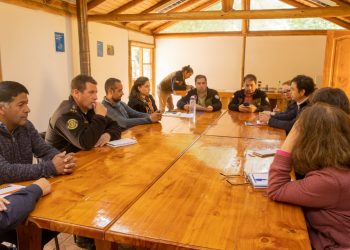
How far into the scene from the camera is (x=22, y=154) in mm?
1727

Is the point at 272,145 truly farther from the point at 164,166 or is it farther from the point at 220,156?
the point at 164,166

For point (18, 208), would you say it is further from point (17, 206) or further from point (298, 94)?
point (298, 94)

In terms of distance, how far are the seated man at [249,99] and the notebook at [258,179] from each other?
2434mm

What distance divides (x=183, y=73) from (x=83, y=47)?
1.73 m

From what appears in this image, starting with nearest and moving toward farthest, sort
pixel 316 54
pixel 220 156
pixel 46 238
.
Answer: pixel 46 238, pixel 220 156, pixel 316 54

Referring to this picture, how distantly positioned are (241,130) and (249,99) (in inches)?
53.9

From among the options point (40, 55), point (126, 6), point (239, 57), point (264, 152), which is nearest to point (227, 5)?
point (126, 6)

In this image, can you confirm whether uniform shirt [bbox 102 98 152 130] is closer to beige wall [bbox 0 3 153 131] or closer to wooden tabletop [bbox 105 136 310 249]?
wooden tabletop [bbox 105 136 310 249]

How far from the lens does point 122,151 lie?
203cm

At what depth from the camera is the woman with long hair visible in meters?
1.14

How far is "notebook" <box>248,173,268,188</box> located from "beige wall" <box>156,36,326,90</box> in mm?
6512

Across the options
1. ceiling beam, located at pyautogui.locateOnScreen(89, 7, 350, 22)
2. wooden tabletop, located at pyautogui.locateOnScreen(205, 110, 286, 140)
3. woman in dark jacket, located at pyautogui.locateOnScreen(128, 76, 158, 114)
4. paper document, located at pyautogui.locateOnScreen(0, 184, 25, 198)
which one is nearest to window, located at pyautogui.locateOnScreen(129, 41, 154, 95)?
ceiling beam, located at pyautogui.locateOnScreen(89, 7, 350, 22)

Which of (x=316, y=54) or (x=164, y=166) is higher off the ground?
(x=316, y=54)

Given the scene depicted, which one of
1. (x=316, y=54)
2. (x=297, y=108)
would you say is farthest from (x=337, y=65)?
(x=297, y=108)
